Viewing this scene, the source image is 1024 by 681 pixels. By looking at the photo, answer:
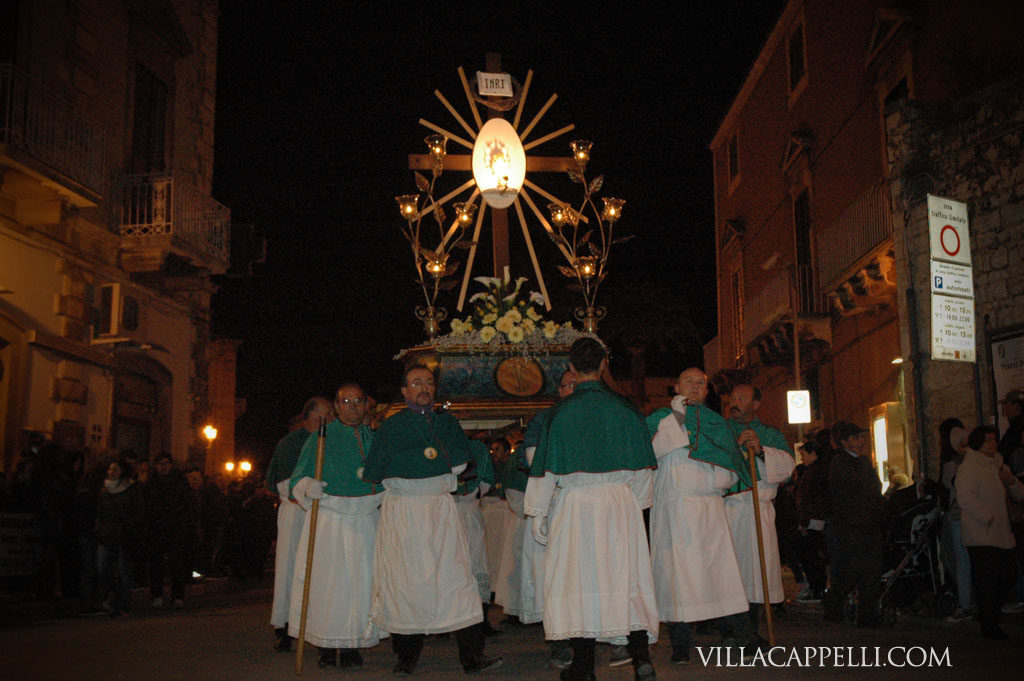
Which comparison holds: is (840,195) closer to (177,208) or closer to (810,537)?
(810,537)

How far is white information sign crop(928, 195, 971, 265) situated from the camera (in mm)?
12109

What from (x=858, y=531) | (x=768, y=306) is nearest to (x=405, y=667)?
(x=858, y=531)

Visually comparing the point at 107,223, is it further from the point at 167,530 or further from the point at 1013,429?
the point at 1013,429

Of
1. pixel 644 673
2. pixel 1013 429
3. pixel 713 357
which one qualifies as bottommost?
pixel 644 673

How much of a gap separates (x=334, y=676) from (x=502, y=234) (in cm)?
608

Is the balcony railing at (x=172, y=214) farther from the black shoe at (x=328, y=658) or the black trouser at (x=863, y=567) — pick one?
the black trouser at (x=863, y=567)

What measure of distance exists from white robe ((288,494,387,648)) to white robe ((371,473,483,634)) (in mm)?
355

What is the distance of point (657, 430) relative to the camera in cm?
698

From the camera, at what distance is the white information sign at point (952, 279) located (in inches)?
476

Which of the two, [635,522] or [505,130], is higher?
[505,130]

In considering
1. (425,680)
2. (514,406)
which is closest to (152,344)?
(514,406)

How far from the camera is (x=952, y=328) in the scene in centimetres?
1197

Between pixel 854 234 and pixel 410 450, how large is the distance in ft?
39.8

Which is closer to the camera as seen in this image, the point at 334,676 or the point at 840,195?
the point at 334,676
